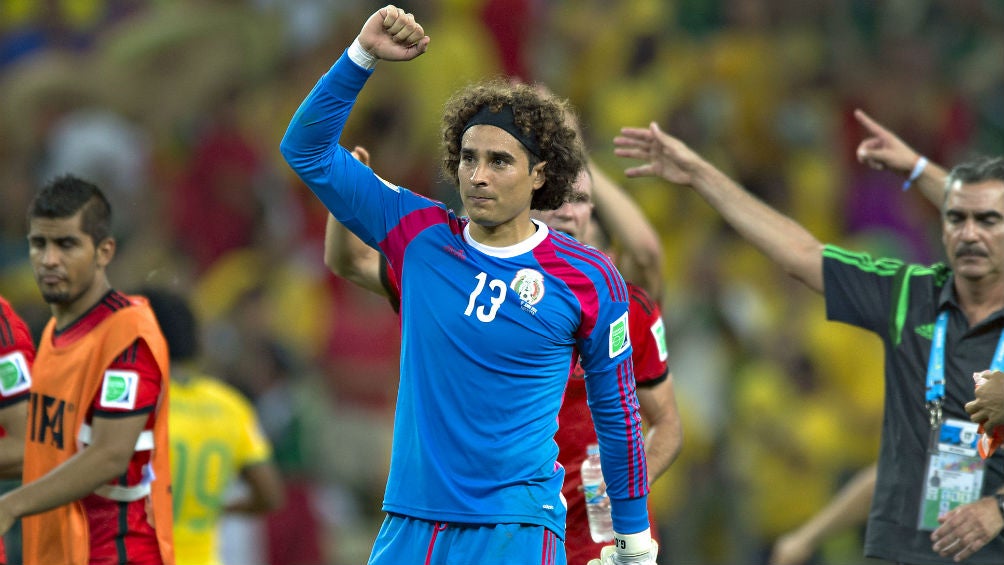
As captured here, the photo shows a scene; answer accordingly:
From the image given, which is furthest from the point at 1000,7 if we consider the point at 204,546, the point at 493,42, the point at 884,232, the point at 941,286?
the point at 204,546

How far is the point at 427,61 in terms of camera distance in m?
11.1

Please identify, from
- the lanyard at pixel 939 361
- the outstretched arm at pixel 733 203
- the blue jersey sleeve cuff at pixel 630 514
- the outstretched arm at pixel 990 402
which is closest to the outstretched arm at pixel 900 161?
the outstretched arm at pixel 733 203

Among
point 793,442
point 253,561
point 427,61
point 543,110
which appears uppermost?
point 427,61

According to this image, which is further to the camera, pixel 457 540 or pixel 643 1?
pixel 643 1

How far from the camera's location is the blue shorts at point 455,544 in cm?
411

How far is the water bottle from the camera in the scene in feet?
16.8

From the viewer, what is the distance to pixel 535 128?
14.2 ft

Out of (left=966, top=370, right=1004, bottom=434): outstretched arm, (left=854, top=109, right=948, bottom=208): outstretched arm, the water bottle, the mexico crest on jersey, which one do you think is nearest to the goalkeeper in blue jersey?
the mexico crest on jersey

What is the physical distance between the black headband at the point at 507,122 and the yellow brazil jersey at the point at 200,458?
133 inches

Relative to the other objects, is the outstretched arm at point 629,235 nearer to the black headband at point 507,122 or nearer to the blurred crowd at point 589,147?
the black headband at point 507,122

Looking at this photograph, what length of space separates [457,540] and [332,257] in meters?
1.45

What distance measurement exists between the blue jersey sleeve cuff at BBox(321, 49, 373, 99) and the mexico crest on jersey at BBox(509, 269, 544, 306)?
0.73 m

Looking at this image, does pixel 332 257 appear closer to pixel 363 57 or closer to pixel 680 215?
pixel 363 57

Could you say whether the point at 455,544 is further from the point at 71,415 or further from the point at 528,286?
the point at 71,415
